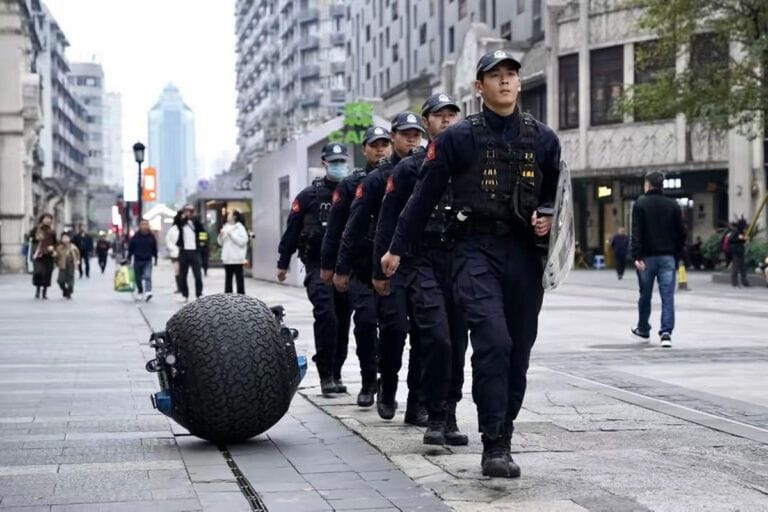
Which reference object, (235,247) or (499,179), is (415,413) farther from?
(235,247)

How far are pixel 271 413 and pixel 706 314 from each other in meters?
13.2

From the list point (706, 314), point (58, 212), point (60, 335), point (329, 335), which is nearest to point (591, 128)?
point (706, 314)

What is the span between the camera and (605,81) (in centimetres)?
4647

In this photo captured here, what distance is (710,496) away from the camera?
Answer: 566cm

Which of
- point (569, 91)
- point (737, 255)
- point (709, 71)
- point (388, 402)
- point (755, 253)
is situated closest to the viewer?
point (388, 402)

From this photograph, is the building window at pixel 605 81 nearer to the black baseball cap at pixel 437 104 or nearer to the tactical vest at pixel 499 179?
the black baseball cap at pixel 437 104

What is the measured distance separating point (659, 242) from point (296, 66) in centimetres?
10933

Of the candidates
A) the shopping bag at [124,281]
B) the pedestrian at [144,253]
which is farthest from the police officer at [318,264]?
the shopping bag at [124,281]

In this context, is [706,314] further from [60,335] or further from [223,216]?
[223,216]

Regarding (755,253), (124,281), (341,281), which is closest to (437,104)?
(341,281)

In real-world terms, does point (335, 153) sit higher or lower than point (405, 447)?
higher

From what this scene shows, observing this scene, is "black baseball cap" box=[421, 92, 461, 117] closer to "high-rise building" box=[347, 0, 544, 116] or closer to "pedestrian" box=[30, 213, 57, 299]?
"pedestrian" box=[30, 213, 57, 299]

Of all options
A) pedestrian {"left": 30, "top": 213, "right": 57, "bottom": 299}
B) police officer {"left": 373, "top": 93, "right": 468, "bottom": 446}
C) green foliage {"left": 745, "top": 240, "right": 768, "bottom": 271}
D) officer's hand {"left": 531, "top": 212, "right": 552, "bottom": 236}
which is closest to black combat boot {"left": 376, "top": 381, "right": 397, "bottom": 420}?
police officer {"left": 373, "top": 93, "right": 468, "bottom": 446}

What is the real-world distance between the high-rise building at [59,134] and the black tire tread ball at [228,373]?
263ft
